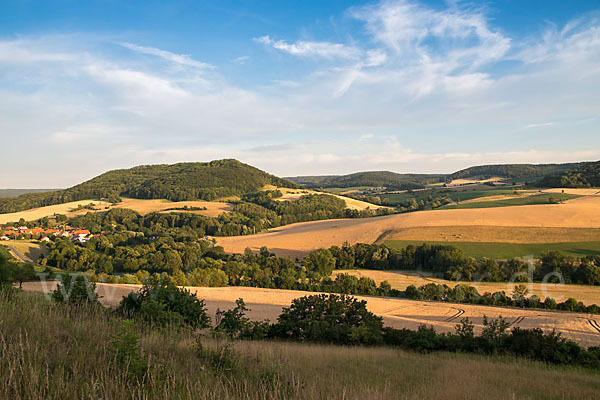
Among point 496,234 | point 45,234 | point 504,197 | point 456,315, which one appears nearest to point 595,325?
point 456,315

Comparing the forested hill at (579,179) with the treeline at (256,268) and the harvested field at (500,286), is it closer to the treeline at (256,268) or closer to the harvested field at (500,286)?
the treeline at (256,268)

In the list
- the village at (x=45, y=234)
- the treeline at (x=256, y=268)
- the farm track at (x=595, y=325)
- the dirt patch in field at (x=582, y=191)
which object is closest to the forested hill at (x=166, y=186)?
the village at (x=45, y=234)

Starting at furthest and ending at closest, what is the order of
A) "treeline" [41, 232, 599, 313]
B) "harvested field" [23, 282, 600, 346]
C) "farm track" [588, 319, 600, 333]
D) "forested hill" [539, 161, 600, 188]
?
1. "forested hill" [539, 161, 600, 188]
2. "treeline" [41, 232, 599, 313]
3. "farm track" [588, 319, 600, 333]
4. "harvested field" [23, 282, 600, 346]

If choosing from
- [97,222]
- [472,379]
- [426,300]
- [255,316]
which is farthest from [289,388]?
[97,222]

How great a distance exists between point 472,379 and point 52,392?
8333mm

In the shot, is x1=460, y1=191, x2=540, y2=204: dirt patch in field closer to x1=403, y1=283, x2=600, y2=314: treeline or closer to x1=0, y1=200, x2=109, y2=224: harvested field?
x1=403, y1=283, x2=600, y2=314: treeline

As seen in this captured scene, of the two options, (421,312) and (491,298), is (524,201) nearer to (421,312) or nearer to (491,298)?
(491,298)

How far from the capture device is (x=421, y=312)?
34.4 metres

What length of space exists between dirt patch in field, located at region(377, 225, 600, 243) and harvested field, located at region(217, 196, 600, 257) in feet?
5.67

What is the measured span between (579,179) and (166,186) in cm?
13630

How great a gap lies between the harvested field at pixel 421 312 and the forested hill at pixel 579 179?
78.2 meters

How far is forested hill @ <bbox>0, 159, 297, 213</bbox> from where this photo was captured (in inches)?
5433

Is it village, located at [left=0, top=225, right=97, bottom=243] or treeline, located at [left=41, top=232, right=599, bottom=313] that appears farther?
village, located at [left=0, top=225, right=97, bottom=243]

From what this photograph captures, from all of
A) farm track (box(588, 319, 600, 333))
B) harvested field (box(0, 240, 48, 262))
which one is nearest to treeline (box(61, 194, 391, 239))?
harvested field (box(0, 240, 48, 262))
